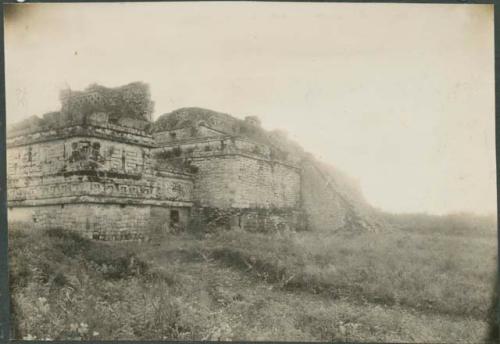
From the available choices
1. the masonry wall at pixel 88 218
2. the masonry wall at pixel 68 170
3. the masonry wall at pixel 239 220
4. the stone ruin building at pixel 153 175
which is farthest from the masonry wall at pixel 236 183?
the masonry wall at pixel 68 170

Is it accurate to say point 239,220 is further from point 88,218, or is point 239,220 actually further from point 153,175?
point 88,218

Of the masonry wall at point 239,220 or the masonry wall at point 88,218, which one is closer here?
the masonry wall at point 88,218

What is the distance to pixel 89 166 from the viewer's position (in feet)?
29.3

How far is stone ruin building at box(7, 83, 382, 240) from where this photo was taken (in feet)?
29.0

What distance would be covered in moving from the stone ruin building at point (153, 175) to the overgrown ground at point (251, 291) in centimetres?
80

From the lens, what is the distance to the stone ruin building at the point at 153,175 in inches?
348

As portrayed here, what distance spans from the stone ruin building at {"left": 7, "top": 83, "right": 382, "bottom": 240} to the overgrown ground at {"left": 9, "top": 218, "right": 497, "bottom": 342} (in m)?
0.80

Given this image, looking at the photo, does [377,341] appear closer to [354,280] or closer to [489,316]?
[354,280]

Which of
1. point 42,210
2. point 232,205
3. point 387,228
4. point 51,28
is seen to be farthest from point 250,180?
point 51,28

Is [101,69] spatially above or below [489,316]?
above

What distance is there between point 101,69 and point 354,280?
21.9 feet

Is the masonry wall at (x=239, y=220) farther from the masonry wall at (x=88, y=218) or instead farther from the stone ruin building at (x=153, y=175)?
the masonry wall at (x=88, y=218)

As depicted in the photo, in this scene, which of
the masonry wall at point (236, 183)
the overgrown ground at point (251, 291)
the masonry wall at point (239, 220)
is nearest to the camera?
the overgrown ground at point (251, 291)

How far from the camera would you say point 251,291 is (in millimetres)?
8477
